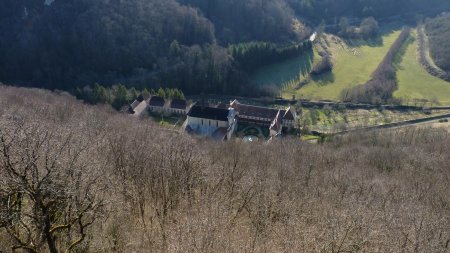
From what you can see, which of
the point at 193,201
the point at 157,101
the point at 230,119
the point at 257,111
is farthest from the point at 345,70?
the point at 193,201

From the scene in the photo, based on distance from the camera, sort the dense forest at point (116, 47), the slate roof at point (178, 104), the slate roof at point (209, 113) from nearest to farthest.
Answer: the slate roof at point (209, 113) < the slate roof at point (178, 104) < the dense forest at point (116, 47)

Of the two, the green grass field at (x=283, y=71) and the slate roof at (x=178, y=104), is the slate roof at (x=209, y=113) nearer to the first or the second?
the slate roof at (x=178, y=104)

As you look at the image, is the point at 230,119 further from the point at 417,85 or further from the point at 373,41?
the point at 373,41

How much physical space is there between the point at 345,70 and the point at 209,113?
1361 inches

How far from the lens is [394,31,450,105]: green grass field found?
66.8 m

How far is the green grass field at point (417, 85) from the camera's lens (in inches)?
2628

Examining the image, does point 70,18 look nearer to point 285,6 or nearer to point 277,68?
A: point 277,68

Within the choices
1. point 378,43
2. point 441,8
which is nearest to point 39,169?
point 378,43

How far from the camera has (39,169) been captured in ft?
42.7

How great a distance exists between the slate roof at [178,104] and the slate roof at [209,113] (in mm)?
4699

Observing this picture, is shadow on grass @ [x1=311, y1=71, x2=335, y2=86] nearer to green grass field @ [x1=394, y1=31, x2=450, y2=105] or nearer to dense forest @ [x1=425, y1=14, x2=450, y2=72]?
green grass field @ [x1=394, y1=31, x2=450, y2=105]

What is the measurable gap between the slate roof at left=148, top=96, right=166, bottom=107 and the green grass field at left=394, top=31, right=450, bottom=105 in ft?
123

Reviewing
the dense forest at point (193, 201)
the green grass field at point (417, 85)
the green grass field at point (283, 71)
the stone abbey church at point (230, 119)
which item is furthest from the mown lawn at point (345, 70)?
the dense forest at point (193, 201)

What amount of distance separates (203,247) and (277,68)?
62.7m
